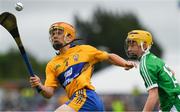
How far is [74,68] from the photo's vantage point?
10250mm

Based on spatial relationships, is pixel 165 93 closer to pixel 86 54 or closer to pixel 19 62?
pixel 86 54

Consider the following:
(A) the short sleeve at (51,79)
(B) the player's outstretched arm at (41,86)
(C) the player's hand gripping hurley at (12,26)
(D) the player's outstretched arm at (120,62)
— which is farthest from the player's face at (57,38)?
(D) the player's outstretched arm at (120,62)

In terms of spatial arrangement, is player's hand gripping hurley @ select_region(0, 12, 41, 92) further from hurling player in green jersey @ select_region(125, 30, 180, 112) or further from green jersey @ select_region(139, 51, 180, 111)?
green jersey @ select_region(139, 51, 180, 111)

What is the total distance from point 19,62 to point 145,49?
100 metres

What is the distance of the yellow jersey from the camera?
33.5 ft

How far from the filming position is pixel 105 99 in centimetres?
2862

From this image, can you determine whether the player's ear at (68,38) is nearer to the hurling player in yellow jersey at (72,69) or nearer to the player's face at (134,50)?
the hurling player in yellow jersey at (72,69)

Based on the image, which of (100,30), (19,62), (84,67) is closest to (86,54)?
(84,67)

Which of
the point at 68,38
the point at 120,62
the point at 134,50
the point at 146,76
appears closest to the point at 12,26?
the point at 68,38

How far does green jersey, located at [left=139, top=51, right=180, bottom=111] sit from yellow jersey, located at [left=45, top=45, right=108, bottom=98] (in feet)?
2.98

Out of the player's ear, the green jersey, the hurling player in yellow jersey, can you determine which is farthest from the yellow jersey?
the green jersey

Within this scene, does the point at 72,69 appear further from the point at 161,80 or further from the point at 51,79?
the point at 161,80

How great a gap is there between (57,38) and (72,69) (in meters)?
0.53

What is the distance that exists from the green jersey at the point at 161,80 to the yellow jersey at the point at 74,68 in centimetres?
91
